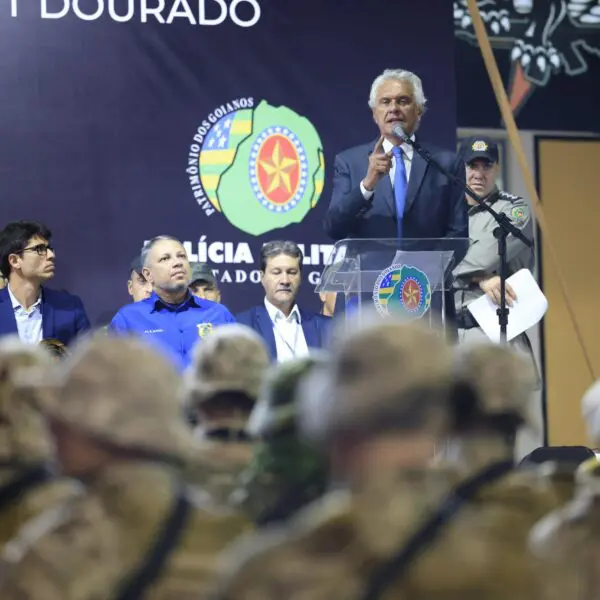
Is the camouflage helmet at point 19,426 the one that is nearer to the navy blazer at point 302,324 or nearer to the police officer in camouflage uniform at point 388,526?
the police officer in camouflage uniform at point 388,526

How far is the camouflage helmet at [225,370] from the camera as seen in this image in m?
2.54

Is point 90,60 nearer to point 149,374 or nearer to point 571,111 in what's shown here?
point 571,111

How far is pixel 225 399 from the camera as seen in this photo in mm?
2559

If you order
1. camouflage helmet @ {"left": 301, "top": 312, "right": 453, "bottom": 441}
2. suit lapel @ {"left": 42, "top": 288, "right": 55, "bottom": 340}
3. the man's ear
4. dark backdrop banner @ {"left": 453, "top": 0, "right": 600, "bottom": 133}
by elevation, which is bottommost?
suit lapel @ {"left": 42, "top": 288, "right": 55, "bottom": 340}

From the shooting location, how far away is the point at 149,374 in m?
1.89

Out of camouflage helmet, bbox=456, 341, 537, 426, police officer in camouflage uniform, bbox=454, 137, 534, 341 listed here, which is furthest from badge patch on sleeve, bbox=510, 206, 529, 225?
camouflage helmet, bbox=456, 341, 537, 426

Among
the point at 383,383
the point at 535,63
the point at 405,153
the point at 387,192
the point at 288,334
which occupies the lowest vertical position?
the point at 288,334

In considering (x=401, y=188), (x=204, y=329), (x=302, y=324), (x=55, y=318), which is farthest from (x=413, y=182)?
(x=55, y=318)

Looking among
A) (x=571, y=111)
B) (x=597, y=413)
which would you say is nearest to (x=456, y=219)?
(x=571, y=111)

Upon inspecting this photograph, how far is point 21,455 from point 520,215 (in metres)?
4.91

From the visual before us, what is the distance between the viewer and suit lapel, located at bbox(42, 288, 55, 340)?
6.56m

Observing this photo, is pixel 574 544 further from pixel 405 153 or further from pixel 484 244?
pixel 484 244

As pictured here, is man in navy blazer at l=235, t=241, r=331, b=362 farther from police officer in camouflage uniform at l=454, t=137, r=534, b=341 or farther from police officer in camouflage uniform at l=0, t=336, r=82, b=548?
police officer in camouflage uniform at l=0, t=336, r=82, b=548

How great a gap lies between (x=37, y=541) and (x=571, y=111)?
8908 millimetres
